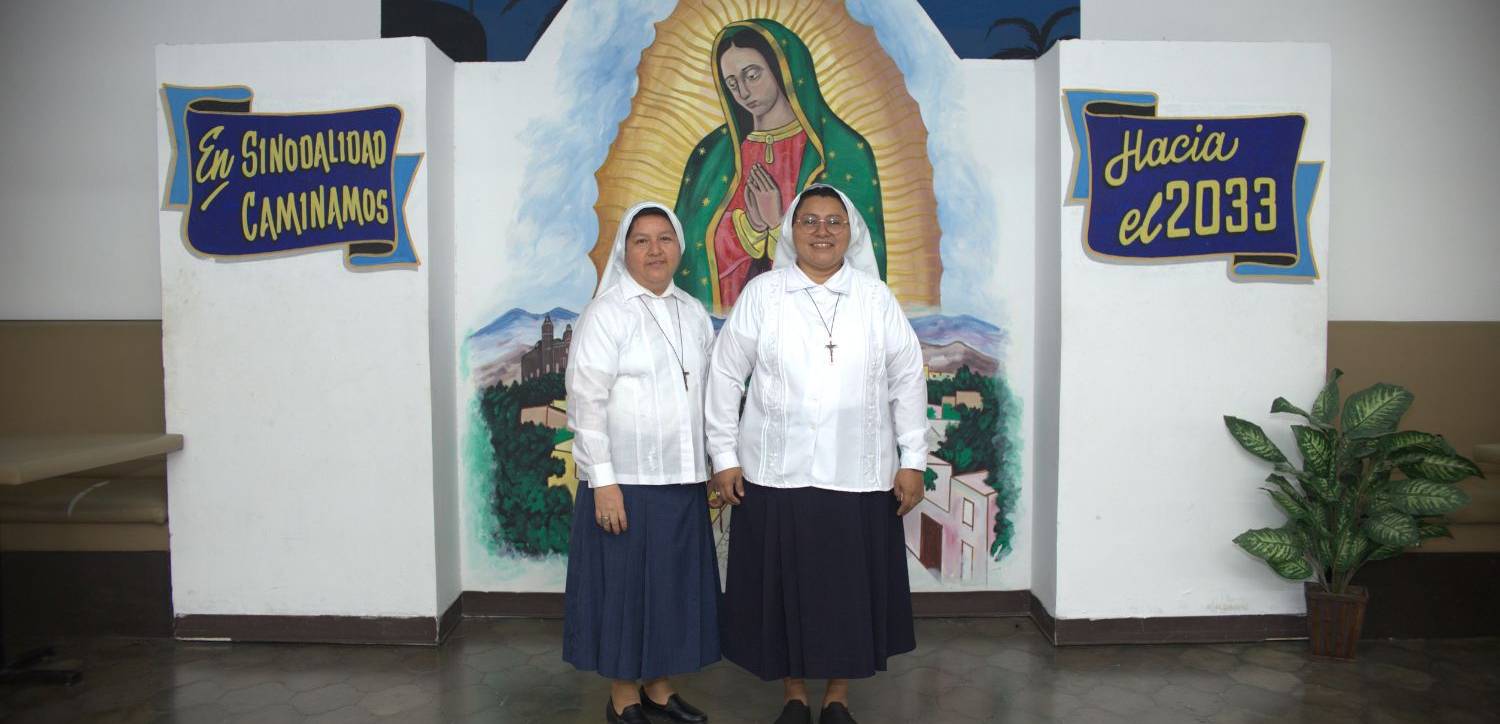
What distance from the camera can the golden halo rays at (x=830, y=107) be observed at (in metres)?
3.80

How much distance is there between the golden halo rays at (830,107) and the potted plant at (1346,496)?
1.39 metres

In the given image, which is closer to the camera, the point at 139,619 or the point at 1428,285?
the point at 139,619

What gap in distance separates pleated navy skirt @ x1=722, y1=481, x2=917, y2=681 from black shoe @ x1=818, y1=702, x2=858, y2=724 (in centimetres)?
15

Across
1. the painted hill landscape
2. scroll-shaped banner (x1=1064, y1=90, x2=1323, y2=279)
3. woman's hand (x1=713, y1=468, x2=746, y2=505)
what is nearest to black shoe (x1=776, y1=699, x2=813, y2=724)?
woman's hand (x1=713, y1=468, x2=746, y2=505)

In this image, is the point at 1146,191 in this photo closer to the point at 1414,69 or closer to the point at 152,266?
the point at 1414,69

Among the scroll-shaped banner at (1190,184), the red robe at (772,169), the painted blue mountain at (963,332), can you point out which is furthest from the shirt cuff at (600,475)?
the scroll-shaped banner at (1190,184)

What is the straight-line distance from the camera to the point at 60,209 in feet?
13.8

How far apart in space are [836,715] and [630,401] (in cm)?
114

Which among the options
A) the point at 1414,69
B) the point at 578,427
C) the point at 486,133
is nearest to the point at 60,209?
the point at 486,133

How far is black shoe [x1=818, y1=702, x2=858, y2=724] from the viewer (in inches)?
110

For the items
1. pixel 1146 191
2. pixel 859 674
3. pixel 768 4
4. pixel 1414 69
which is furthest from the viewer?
pixel 1414 69

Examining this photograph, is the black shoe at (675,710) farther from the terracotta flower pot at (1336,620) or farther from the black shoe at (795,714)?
the terracotta flower pot at (1336,620)

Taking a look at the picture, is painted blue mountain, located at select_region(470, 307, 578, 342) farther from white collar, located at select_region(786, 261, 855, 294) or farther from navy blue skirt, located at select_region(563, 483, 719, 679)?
white collar, located at select_region(786, 261, 855, 294)

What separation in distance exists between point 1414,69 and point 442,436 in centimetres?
450
